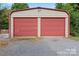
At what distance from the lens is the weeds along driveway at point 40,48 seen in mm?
4883

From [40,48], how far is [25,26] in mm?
520

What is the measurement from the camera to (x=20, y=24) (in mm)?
4926

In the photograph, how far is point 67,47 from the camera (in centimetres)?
492

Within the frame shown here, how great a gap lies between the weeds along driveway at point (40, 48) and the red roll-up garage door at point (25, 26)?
16cm

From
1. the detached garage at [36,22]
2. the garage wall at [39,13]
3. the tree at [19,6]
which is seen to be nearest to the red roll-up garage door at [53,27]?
the detached garage at [36,22]

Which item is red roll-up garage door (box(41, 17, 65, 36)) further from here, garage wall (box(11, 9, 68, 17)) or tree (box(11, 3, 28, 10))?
tree (box(11, 3, 28, 10))

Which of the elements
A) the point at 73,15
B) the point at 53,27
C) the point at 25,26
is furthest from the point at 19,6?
the point at 73,15

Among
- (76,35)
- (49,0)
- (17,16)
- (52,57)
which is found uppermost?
(49,0)

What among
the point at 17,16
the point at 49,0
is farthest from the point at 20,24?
the point at 49,0

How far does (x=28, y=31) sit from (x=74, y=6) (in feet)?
3.26

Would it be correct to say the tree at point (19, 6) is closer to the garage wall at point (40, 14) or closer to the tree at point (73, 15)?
the garage wall at point (40, 14)

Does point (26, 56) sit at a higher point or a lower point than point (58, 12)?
lower

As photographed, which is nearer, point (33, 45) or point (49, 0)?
point (49, 0)

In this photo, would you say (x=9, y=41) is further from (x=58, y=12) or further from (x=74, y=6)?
(x=74, y=6)
